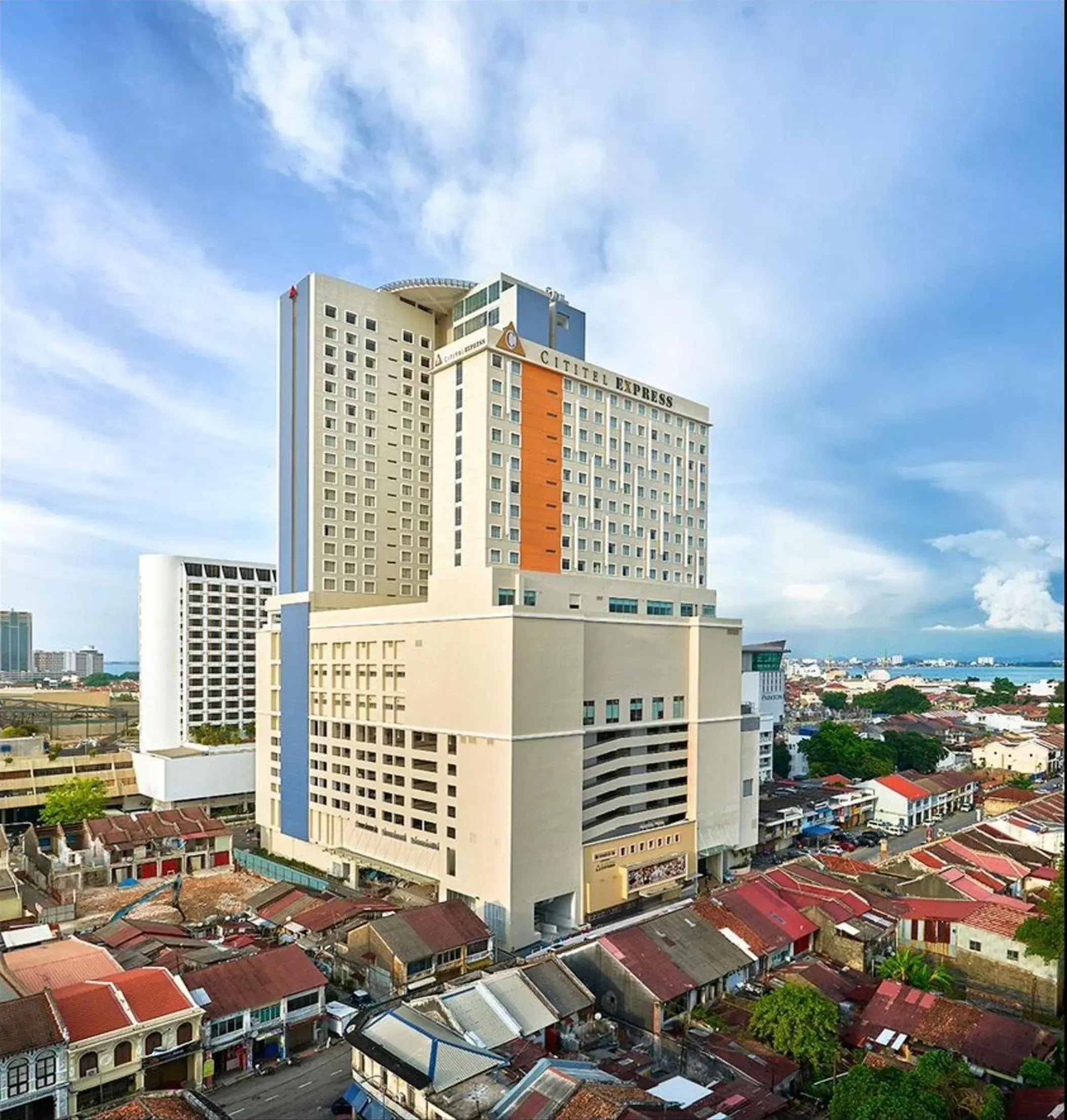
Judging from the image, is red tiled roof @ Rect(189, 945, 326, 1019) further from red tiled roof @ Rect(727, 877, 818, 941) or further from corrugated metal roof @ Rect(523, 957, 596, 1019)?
red tiled roof @ Rect(727, 877, 818, 941)

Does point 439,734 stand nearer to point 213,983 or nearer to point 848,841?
point 213,983

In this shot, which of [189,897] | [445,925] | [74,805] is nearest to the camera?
[445,925]

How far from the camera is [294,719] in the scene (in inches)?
1372

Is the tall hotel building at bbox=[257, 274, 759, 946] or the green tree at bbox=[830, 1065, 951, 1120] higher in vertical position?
the tall hotel building at bbox=[257, 274, 759, 946]

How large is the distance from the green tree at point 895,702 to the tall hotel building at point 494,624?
66.1 m

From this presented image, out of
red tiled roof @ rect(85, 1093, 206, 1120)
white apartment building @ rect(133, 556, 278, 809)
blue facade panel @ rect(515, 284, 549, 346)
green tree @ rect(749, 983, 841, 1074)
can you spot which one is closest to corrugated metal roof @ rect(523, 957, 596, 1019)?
green tree @ rect(749, 983, 841, 1074)

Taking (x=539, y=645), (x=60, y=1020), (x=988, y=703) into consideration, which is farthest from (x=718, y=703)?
(x=988, y=703)

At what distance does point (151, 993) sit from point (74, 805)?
27.2 meters

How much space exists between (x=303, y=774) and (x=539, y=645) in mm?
14761

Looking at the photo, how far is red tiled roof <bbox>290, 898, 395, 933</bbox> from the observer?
24422 mm

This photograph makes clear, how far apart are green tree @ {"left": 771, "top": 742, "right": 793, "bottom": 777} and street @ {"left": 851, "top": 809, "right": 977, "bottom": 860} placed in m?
11.3

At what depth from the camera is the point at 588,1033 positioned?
1903cm

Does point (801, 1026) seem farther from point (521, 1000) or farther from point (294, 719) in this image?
point (294, 719)

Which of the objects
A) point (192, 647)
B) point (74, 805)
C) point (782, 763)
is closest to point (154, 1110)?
point (74, 805)
